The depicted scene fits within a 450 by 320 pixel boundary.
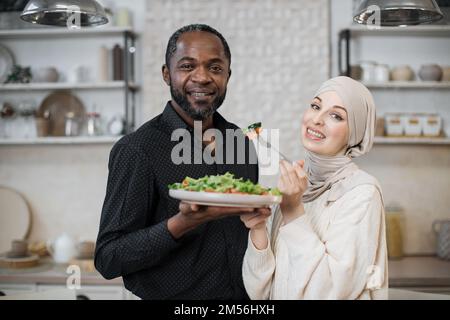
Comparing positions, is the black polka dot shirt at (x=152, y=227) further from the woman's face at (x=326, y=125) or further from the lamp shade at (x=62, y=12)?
the lamp shade at (x=62, y=12)

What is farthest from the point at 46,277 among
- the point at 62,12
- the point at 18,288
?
the point at 62,12

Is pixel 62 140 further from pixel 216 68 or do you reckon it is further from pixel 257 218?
pixel 257 218

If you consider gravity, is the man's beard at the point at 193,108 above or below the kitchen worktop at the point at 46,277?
above

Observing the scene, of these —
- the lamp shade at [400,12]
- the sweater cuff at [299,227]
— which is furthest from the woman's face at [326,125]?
the lamp shade at [400,12]

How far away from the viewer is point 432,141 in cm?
191

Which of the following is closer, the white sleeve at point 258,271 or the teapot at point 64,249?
the white sleeve at point 258,271

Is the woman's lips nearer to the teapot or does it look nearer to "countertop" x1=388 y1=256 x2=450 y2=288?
"countertop" x1=388 y1=256 x2=450 y2=288

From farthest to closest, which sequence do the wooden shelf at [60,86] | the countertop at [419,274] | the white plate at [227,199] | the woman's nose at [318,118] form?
the wooden shelf at [60,86] < the countertop at [419,274] < the woman's nose at [318,118] < the white plate at [227,199]

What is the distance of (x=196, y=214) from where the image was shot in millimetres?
791

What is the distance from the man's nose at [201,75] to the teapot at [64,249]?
1099mm

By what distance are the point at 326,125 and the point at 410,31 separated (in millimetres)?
1137

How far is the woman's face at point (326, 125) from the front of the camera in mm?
855
